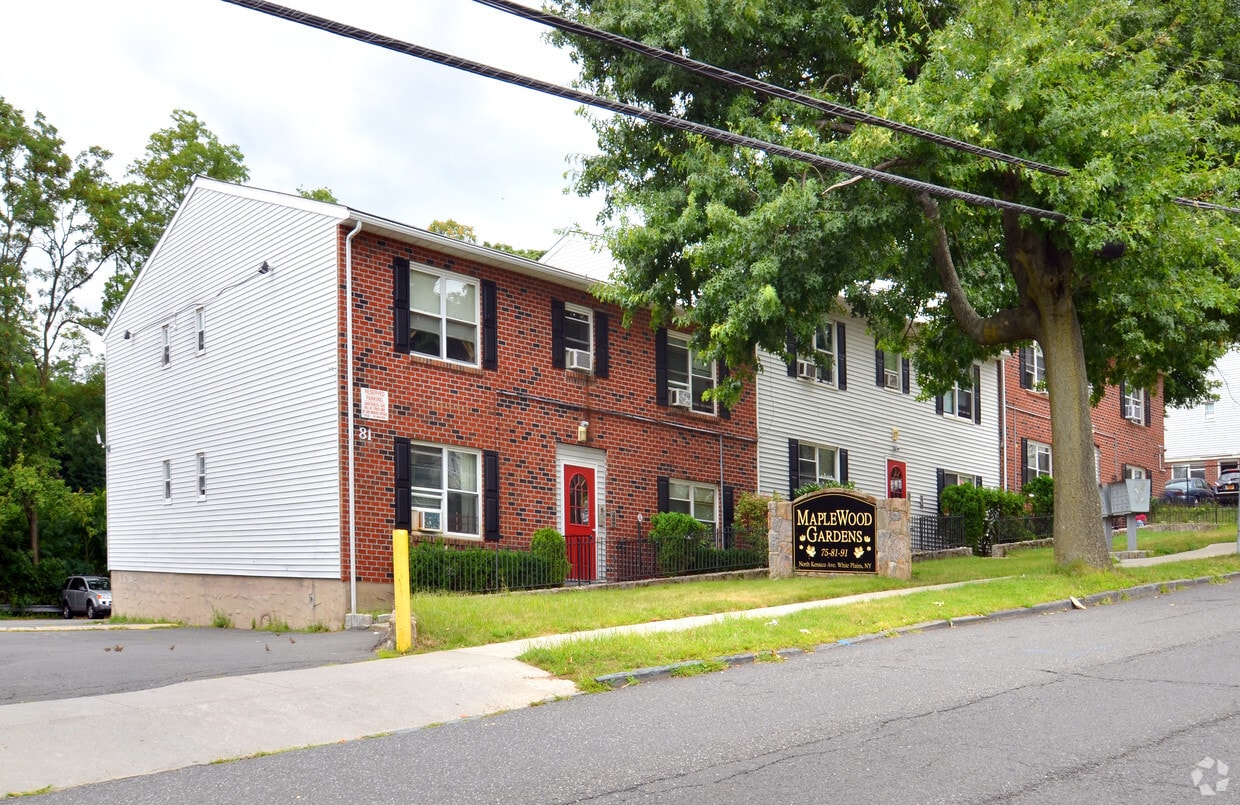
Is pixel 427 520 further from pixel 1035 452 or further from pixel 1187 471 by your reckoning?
pixel 1187 471

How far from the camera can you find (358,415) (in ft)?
60.8

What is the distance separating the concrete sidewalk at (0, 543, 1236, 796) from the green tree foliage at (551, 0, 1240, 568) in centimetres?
748

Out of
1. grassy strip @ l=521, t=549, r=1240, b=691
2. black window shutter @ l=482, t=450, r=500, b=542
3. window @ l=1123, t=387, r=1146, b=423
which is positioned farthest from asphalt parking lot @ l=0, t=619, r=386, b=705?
window @ l=1123, t=387, r=1146, b=423

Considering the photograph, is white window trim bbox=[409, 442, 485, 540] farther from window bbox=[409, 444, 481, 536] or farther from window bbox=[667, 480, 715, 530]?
window bbox=[667, 480, 715, 530]

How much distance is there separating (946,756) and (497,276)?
15.3m

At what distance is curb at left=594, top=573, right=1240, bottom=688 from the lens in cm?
1042

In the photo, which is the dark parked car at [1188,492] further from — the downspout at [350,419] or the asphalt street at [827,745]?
the asphalt street at [827,745]

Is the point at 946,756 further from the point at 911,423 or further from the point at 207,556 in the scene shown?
the point at 911,423

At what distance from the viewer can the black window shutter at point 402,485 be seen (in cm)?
1883

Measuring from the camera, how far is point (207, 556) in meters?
21.9

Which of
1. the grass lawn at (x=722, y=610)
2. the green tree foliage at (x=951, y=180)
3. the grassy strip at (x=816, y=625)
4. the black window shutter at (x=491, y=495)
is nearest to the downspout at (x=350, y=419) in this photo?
the grass lawn at (x=722, y=610)

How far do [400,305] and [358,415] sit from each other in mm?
2115

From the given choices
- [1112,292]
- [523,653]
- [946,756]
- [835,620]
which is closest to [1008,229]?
[1112,292]

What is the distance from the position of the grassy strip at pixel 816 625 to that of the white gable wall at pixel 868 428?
8.75 metres
